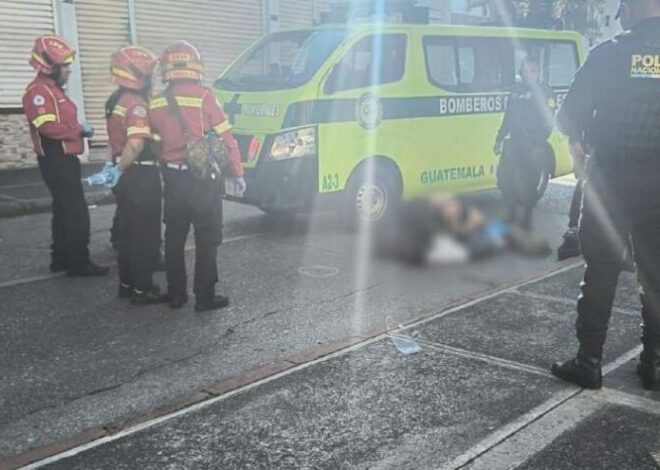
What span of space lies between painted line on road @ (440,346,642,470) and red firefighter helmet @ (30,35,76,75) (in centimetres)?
443

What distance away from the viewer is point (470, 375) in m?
4.07

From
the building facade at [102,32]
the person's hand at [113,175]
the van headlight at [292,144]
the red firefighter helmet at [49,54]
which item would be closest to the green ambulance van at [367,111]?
the van headlight at [292,144]

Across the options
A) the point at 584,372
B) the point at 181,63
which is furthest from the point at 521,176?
the point at 584,372

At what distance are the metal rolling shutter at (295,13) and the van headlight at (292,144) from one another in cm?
985

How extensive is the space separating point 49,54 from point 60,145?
28.8 inches

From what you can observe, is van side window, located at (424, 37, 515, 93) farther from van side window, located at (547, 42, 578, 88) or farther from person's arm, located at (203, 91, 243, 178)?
person's arm, located at (203, 91, 243, 178)

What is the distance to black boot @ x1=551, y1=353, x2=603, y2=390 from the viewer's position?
3832 millimetres

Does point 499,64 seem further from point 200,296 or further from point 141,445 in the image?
point 141,445

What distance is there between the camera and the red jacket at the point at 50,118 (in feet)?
19.1

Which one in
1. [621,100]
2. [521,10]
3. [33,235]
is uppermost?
[521,10]

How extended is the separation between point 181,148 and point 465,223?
4.28m

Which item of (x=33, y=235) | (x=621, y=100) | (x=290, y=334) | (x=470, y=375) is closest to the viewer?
(x=621, y=100)

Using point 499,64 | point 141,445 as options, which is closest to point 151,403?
point 141,445

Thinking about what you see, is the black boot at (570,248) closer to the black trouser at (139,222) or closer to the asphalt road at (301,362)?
the asphalt road at (301,362)
